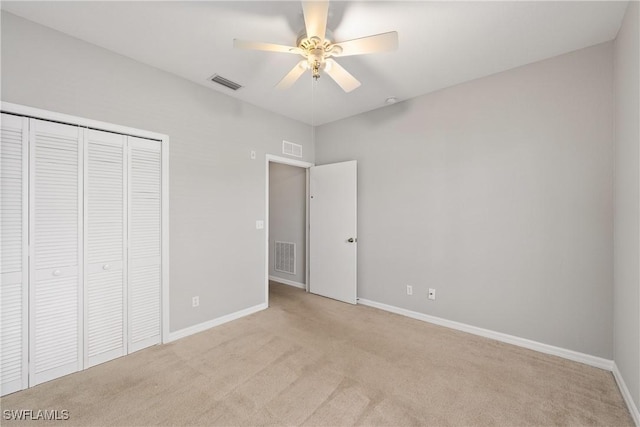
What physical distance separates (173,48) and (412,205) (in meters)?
2.87

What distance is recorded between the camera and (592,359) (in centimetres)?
224

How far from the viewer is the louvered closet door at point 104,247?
7.30ft

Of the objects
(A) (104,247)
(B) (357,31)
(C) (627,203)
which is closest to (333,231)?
Result: (B) (357,31)

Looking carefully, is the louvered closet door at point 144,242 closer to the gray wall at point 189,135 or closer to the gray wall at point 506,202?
the gray wall at point 189,135

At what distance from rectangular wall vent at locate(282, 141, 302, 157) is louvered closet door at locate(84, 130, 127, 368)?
1.92m

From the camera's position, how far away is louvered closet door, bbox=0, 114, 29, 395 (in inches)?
73.8

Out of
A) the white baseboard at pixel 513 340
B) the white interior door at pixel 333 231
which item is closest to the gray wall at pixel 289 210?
the white interior door at pixel 333 231

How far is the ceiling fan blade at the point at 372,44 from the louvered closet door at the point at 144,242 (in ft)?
6.51

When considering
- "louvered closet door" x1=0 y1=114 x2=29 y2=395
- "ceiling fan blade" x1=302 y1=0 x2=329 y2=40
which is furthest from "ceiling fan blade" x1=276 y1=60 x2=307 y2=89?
"louvered closet door" x1=0 y1=114 x2=29 y2=395

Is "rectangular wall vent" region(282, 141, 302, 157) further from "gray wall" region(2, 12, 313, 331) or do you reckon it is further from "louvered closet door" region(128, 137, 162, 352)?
"louvered closet door" region(128, 137, 162, 352)

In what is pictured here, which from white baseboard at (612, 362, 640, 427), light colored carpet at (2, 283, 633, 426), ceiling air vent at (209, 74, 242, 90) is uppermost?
ceiling air vent at (209, 74, 242, 90)

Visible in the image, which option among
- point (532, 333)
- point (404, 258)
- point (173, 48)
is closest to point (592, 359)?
point (532, 333)

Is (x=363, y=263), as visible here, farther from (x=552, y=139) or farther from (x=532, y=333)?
(x=552, y=139)

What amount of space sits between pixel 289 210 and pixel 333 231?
1.09 metres
